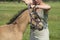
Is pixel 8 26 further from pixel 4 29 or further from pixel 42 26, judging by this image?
pixel 42 26

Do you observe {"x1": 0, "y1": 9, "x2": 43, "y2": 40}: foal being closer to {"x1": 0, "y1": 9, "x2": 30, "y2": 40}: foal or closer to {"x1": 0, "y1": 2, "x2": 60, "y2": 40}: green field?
{"x1": 0, "y1": 9, "x2": 30, "y2": 40}: foal

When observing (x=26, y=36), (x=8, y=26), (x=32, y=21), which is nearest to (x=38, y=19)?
(x=32, y=21)

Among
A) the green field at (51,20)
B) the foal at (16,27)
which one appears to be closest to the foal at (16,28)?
the foal at (16,27)

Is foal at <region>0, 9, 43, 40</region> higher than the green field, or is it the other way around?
foal at <region>0, 9, 43, 40</region>

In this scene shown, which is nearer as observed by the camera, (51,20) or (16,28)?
Result: (16,28)

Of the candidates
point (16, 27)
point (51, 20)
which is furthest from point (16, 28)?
point (51, 20)

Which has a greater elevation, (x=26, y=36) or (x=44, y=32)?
(x=44, y=32)

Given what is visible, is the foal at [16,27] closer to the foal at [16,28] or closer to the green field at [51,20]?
the foal at [16,28]

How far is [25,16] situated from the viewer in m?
7.22

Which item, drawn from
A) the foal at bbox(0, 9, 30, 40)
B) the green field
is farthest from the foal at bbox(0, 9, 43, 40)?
the green field

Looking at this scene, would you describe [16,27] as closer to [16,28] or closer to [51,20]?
[16,28]

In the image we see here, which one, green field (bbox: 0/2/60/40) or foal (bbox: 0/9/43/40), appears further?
green field (bbox: 0/2/60/40)

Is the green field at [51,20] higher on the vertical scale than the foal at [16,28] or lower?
lower

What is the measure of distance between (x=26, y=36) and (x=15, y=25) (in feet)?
18.0
